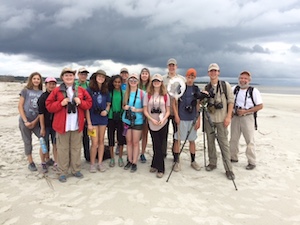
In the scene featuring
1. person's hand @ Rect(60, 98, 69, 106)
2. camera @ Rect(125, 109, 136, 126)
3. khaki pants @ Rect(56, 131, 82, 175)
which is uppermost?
person's hand @ Rect(60, 98, 69, 106)

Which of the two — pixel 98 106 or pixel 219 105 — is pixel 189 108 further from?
pixel 98 106

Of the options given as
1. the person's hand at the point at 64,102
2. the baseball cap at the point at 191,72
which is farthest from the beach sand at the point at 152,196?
the baseball cap at the point at 191,72

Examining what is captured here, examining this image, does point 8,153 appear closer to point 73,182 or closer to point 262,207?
point 73,182

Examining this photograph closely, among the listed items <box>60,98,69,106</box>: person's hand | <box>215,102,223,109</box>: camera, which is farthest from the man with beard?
<box>60,98,69,106</box>: person's hand

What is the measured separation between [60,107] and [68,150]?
3.09 feet

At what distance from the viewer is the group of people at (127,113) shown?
15.0 ft

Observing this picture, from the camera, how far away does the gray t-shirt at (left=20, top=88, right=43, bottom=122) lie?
4.81 meters

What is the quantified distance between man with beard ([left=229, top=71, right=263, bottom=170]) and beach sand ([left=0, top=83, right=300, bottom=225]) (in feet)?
1.89

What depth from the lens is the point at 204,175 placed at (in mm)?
5148

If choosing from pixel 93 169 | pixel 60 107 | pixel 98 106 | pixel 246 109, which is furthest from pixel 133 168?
pixel 246 109

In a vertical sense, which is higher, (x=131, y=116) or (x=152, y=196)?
(x=131, y=116)

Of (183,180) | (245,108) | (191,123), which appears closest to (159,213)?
(183,180)

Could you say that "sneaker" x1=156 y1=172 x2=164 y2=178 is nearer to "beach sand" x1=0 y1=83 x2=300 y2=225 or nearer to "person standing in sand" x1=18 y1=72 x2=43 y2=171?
"beach sand" x1=0 y1=83 x2=300 y2=225

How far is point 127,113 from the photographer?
16.4ft
